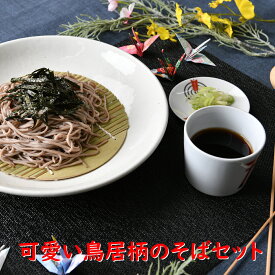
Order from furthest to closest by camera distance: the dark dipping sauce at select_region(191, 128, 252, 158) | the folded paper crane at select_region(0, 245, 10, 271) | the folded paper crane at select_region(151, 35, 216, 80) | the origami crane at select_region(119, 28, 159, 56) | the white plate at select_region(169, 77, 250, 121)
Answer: the origami crane at select_region(119, 28, 159, 56) → the folded paper crane at select_region(151, 35, 216, 80) → the white plate at select_region(169, 77, 250, 121) → the dark dipping sauce at select_region(191, 128, 252, 158) → the folded paper crane at select_region(0, 245, 10, 271)

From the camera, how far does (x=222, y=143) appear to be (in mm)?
1492

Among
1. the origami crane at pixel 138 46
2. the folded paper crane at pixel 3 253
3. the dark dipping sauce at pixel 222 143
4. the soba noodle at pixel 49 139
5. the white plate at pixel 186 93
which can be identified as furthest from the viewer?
the origami crane at pixel 138 46

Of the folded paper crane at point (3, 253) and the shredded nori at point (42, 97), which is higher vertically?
the shredded nori at point (42, 97)

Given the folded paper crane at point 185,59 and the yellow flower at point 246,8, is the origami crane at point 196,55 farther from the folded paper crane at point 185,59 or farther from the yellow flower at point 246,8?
the yellow flower at point 246,8

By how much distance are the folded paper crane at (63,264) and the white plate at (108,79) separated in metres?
0.22

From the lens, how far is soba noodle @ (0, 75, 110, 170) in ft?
5.13

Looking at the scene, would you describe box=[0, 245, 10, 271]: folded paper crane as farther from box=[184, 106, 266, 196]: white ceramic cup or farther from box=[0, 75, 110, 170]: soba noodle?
box=[184, 106, 266, 196]: white ceramic cup

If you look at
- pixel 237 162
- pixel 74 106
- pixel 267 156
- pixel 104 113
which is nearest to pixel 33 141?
pixel 74 106

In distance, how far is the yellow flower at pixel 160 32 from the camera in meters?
2.17

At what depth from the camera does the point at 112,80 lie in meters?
1.90

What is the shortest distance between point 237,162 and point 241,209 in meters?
0.23

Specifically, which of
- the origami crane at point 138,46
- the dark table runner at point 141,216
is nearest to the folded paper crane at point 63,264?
the dark table runner at point 141,216

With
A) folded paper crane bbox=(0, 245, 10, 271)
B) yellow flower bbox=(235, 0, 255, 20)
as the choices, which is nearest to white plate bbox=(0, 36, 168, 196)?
folded paper crane bbox=(0, 245, 10, 271)

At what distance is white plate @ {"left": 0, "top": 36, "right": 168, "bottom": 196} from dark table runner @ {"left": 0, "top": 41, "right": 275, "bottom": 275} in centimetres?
9
